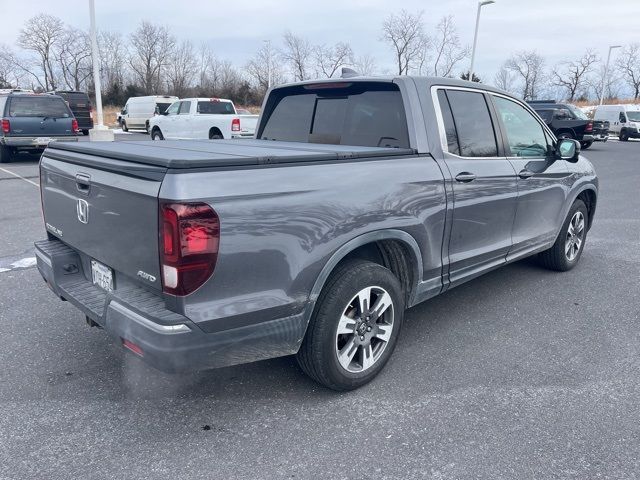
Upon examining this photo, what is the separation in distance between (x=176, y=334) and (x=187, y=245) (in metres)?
0.40

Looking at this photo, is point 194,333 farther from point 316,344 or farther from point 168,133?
point 168,133

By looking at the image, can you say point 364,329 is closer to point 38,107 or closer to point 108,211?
point 108,211

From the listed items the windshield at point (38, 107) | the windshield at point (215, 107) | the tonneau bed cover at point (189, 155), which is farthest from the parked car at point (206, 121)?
the tonneau bed cover at point (189, 155)

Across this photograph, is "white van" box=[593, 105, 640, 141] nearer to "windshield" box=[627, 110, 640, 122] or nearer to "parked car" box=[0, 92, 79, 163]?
"windshield" box=[627, 110, 640, 122]

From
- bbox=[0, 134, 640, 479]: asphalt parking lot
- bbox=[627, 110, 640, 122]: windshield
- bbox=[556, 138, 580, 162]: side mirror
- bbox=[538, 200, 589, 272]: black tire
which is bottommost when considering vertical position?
bbox=[0, 134, 640, 479]: asphalt parking lot

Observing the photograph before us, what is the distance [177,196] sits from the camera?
2.20m

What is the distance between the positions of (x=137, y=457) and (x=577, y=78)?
79206 millimetres

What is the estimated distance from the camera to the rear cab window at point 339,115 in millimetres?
3596

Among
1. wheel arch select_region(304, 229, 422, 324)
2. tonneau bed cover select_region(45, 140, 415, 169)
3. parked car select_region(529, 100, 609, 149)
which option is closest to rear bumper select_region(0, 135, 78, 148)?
tonneau bed cover select_region(45, 140, 415, 169)

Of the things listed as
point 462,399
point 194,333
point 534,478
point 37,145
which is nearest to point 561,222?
point 462,399

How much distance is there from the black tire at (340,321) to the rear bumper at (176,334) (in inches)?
5.9

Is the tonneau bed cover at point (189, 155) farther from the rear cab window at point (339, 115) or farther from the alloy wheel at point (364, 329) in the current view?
the alloy wheel at point (364, 329)

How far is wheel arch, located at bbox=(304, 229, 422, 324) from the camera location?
2.73m

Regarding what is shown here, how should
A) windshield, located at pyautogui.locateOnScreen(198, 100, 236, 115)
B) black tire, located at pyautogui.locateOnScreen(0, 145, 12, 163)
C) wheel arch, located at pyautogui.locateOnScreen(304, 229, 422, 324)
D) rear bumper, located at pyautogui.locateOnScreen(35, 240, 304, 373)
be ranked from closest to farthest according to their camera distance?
rear bumper, located at pyautogui.locateOnScreen(35, 240, 304, 373), wheel arch, located at pyautogui.locateOnScreen(304, 229, 422, 324), black tire, located at pyautogui.locateOnScreen(0, 145, 12, 163), windshield, located at pyautogui.locateOnScreen(198, 100, 236, 115)
